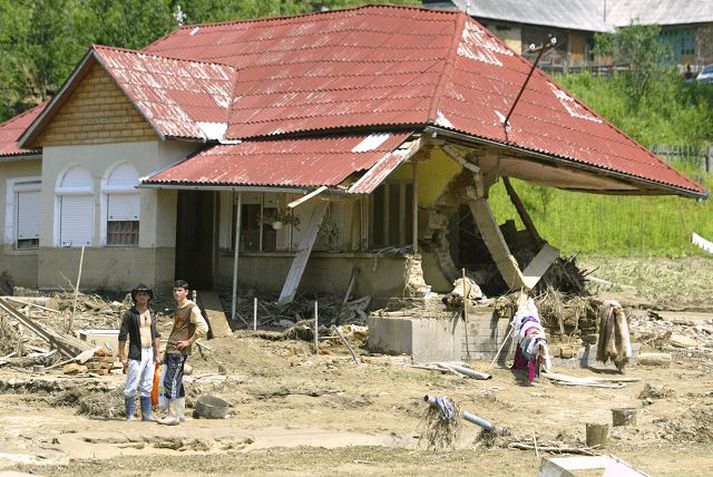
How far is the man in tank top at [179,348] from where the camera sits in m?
14.9

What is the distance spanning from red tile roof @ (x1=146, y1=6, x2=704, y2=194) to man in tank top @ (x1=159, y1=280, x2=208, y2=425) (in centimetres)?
749

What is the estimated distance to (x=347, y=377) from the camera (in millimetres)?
18922

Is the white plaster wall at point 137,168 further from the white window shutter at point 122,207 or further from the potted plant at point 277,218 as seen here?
the potted plant at point 277,218

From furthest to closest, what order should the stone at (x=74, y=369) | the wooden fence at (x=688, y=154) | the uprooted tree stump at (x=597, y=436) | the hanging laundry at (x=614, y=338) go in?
the wooden fence at (x=688, y=154)
the hanging laundry at (x=614, y=338)
the stone at (x=74, y=369)
the uprooted tree stump at (x=597, y=436)

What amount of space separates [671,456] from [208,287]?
12.7 metres

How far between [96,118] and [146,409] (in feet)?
36.9

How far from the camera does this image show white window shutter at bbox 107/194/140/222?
974 inches

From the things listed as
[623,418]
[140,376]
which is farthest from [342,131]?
[140,376]

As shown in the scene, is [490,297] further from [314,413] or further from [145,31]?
[145,31]

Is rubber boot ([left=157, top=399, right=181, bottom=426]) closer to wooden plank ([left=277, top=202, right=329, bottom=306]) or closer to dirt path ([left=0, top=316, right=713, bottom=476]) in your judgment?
dirt path ([left=0, top=316, right=713, bottom=476])

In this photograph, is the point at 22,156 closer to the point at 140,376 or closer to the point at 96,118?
the point at 96,118

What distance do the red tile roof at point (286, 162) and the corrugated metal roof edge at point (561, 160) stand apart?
66 centimetres

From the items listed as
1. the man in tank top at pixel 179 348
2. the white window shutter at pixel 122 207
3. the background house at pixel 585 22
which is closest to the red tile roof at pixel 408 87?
the white window shutter at pixel 122 207

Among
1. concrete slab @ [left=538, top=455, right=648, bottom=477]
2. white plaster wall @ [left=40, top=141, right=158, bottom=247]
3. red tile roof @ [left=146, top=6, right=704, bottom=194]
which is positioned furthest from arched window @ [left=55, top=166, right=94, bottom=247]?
concrete slab @ [left=538, top=455, right=648, bottom=477]
